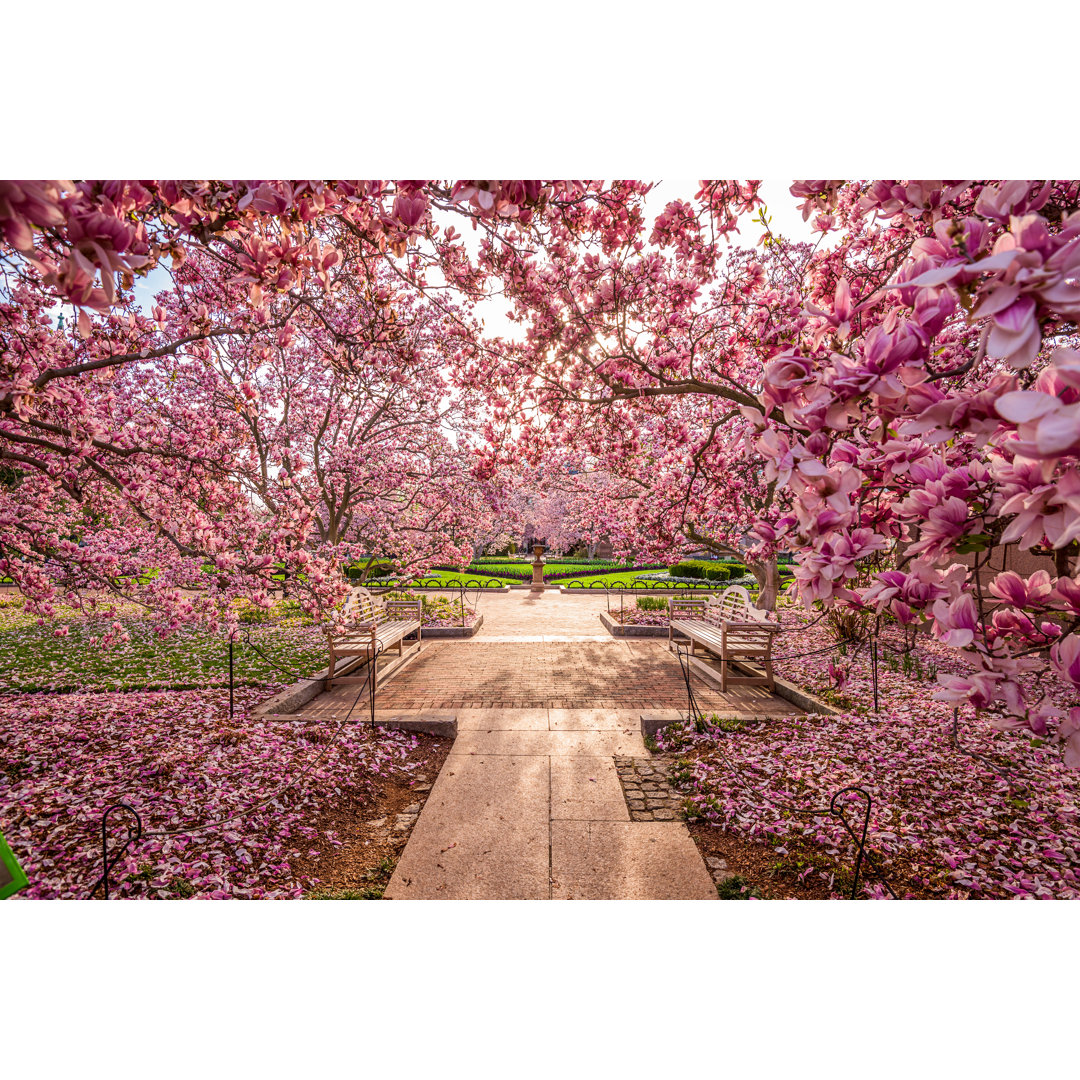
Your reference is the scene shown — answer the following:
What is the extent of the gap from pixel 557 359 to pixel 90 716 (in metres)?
6.32

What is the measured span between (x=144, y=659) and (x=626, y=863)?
349 inches

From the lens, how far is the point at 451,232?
12.5 ft

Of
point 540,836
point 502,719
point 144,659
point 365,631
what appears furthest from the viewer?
point 144,659

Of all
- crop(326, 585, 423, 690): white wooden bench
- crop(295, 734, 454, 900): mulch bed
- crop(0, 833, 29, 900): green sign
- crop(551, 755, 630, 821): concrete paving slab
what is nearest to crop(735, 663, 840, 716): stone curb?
crop(551, 755, 630, 821): concrete paving slab

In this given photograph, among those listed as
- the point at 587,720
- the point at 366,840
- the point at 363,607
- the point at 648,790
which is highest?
the point at 363,607

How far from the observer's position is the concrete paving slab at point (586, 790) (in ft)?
Result: 11.7

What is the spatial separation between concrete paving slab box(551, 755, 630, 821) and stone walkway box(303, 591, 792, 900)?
1 cm

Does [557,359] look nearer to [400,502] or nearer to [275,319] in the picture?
[275,319]

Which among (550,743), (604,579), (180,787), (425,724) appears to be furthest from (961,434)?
(604,579)

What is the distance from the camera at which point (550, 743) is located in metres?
4.77

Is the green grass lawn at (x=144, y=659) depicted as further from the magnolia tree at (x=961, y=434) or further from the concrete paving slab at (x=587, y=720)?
the magnolia tree at (x=961, y=434)

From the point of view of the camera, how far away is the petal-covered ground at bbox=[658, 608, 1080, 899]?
2906 millimetres

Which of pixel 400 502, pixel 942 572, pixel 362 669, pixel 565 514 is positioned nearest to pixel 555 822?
pixel 942 572

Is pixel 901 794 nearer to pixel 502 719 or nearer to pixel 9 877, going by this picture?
pixel 502 719
